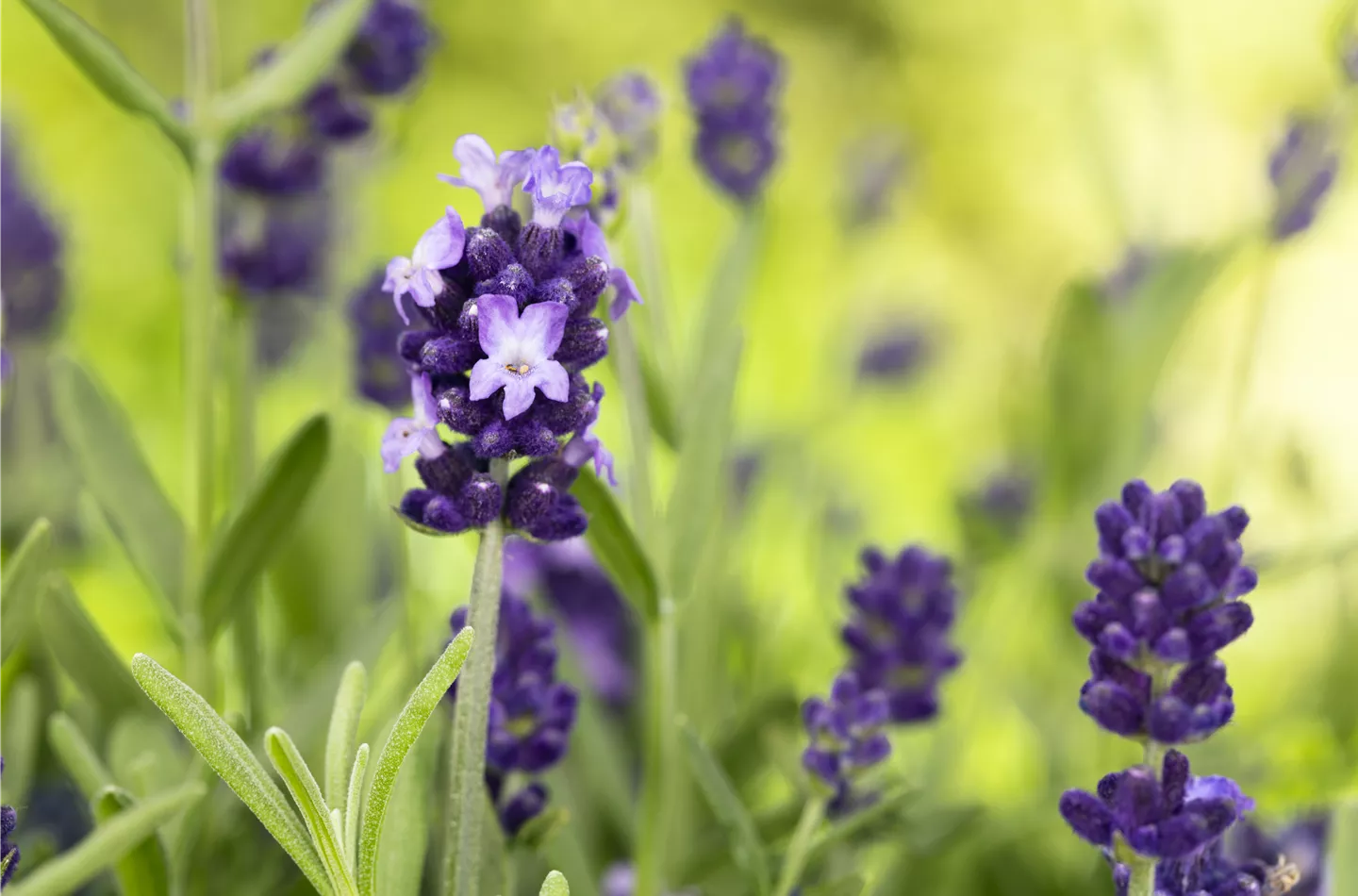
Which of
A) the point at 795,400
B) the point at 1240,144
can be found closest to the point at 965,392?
the point at 795,400

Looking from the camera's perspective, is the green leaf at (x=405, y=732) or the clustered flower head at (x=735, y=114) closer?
the green leaf at (x=405, y=732)

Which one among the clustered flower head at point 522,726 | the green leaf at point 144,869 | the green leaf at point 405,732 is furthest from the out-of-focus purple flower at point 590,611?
the green leaf at point 405,732

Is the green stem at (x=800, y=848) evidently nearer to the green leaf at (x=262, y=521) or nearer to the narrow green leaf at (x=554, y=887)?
the narrow green leaf at (x=554, y=887)

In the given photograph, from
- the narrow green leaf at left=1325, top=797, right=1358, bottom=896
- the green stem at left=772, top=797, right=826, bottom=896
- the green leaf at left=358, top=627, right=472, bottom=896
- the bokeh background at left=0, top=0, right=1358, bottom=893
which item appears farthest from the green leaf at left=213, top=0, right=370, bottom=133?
the narrow green leaf at left=1325, top=797, right=1358, bottom=896

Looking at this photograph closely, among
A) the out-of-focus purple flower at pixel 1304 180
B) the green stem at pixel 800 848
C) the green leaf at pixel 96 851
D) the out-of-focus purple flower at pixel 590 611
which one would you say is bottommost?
the green leaf at pixel 96 851

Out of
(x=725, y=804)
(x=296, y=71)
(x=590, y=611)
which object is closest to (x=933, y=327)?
(x=590, y=611)

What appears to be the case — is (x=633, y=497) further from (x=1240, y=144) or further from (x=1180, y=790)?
(x=1240, y=144)

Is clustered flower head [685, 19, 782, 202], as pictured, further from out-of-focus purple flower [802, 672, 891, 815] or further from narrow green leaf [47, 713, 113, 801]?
narrow green leaf [47, 713, 113, 801]

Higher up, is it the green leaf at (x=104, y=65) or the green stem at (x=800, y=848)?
the green leaf at (x=104, y=65)

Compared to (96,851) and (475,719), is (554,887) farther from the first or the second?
(96,851)
